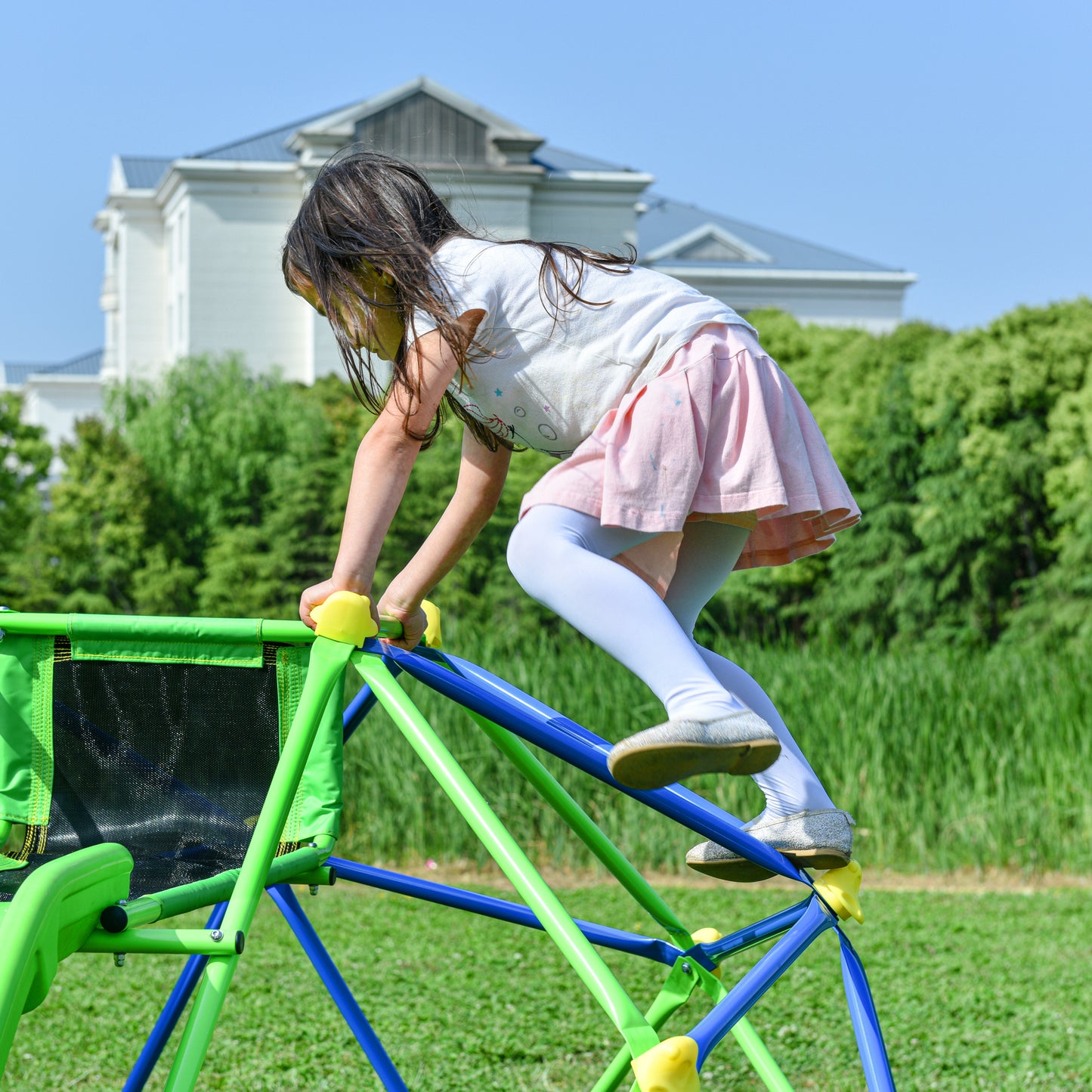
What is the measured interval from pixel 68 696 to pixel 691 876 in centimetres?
424

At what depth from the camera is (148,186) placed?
24.2m

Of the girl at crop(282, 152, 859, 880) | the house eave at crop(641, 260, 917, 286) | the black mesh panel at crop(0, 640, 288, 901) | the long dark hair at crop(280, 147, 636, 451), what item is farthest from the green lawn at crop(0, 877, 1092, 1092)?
the house eave at crop(641, 260, 917, 286)

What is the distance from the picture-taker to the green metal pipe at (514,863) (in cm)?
130

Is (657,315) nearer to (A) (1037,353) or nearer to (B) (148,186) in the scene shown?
(A) (1037,353)

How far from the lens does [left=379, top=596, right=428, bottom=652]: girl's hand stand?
188 centimetres

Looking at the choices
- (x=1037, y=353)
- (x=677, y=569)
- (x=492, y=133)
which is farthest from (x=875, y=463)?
(x=492, y=133)

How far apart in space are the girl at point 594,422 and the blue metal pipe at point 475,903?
8.8 inches

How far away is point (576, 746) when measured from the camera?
1.68 m

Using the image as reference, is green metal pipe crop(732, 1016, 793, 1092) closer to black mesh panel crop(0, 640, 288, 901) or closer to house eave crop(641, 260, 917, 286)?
black mesh panel crop(0, 640, 288, 901)

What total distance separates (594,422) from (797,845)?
0.65m

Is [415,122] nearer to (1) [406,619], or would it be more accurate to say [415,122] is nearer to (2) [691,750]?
(1) [406,619]

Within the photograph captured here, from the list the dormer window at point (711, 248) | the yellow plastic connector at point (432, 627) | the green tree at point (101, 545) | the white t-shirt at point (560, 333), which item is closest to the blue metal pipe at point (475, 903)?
the yellow plastic connector at point (432, 627)

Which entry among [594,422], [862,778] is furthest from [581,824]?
[862,778]

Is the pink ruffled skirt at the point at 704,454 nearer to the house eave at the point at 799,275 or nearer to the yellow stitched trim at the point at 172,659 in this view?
the yellow stitched trim at the point at 172,659
